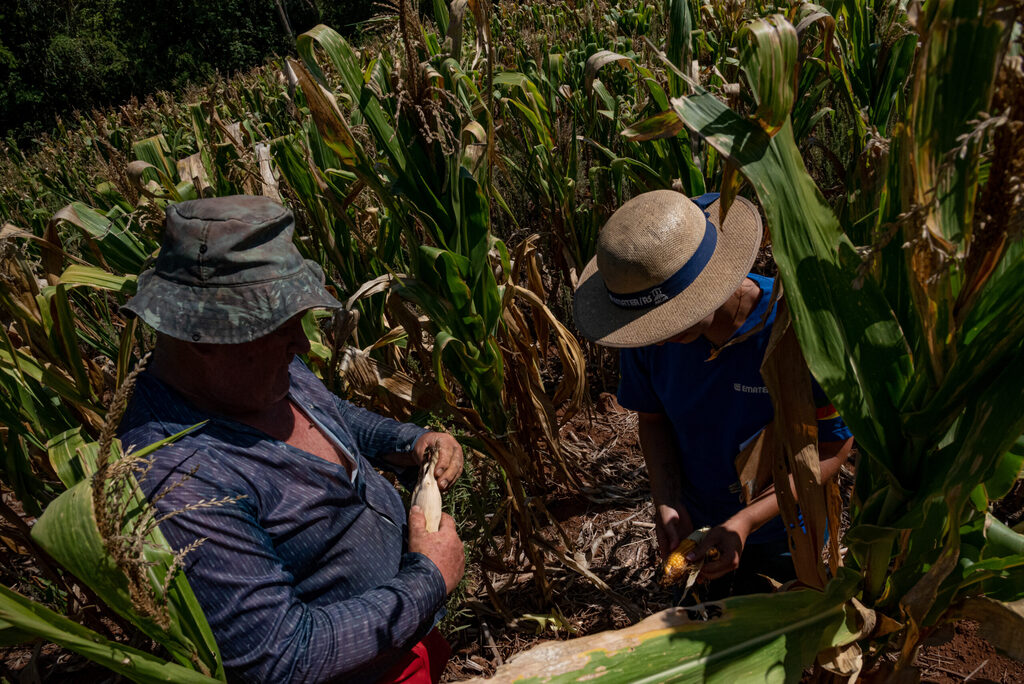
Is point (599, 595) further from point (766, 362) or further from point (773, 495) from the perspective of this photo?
point (766, 362)

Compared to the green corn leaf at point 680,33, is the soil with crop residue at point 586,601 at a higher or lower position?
lower

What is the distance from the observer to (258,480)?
141 cm

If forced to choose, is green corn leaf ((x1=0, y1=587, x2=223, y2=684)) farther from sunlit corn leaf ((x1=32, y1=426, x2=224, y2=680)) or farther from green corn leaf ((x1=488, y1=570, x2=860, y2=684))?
green corn leaf ((x1=488, y1=570, x2=860, y2=684))

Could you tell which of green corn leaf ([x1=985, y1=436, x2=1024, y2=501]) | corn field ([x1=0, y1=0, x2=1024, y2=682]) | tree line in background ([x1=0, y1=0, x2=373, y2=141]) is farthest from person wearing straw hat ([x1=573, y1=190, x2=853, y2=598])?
tree line in background ([x1=0, y1=0, x2=373, y2=141])

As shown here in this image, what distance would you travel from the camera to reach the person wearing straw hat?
1.54 metres

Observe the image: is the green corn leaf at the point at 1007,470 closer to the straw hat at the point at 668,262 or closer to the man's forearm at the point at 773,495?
the man's forearm at the point at 773,495

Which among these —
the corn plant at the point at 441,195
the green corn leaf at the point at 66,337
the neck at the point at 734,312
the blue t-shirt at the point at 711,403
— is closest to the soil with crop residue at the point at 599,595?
the corn plant at the point at 441,195

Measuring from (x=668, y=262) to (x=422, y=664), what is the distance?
47.1 inches

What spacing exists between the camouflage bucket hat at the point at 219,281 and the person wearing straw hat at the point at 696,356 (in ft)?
2.36

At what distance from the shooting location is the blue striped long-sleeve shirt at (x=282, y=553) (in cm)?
128

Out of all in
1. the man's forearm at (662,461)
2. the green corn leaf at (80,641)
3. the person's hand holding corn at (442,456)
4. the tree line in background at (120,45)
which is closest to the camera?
the green corn leaf at (80,641)

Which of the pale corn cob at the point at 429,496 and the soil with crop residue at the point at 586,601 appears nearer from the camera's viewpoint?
the pale corn cob at the point at 429,496

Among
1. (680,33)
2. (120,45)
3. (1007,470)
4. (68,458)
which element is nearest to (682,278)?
(1007,470)

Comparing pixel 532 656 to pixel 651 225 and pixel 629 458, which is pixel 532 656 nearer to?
pixel 651 225
